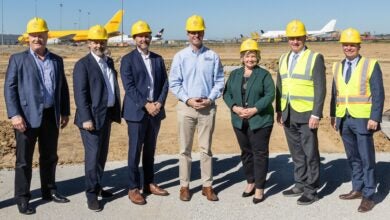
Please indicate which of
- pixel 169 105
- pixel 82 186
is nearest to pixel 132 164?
pixel 82 186

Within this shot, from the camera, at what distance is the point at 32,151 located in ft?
17.9

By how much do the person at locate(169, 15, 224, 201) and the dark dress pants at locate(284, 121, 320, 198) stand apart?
0.96m

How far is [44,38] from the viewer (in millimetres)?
5344

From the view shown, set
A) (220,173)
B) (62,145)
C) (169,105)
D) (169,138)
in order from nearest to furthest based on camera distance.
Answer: (220,173), (62,145), (169,138), (169,105)

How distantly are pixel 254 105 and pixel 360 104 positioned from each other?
44.9 inches

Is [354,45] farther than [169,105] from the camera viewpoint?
No

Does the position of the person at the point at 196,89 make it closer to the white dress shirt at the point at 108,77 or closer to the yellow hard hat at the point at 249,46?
the yellow hard hat at the point at 249,46

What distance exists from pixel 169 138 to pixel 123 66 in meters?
4.75

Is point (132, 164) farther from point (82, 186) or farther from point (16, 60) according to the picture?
point (16, 60)

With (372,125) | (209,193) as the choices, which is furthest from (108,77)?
(372,125)

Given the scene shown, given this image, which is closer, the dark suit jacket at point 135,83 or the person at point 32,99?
the person at point 32,99

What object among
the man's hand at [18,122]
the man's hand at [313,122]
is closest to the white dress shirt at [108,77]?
the man's hand at [18,122]

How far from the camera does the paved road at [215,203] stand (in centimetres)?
529

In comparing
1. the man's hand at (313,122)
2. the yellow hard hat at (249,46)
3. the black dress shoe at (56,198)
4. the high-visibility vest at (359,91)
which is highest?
the yellow hard hat at (249,46)
